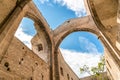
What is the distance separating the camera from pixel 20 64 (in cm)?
869

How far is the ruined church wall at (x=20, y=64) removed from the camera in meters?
7.52

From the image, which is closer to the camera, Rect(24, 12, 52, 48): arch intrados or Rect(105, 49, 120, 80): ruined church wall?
Rect(105, 49, 120, 80): ruined church wall

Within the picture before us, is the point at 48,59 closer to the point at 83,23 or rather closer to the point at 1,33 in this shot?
the point at 83,23

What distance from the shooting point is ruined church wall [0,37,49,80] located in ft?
24.7

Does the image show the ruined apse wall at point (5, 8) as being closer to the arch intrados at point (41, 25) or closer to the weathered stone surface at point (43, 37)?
the weathered stone surface at point (43, 37)

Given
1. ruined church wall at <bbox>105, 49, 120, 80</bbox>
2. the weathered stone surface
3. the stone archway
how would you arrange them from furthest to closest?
the stone archway, ruined church wall at <bbox>105, 49, 120, 80</bbox>, the weathered stone surface

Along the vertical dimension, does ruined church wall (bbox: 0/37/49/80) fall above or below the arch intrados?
below

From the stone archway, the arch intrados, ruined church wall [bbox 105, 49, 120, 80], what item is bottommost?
ruined church wall [bbox 105, 49, 120, 80]

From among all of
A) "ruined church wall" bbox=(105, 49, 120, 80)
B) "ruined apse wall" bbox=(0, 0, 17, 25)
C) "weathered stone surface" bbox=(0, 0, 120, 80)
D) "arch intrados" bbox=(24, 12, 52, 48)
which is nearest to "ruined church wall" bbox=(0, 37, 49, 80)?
"weathered stone surface" bbox=(0, 0, 120, 80)

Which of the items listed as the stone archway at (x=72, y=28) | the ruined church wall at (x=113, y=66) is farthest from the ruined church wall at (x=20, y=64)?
the ruined church wall at (x=113, y=66)

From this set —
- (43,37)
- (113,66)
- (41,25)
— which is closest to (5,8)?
(113,66)

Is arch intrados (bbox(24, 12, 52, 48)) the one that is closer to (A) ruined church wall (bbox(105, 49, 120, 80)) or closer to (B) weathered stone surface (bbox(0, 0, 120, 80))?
(B) weathered stone surface (bbox(0, 0, 120, 80))

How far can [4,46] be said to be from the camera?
468 cm

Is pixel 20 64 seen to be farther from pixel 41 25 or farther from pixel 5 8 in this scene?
pixel 41 25
